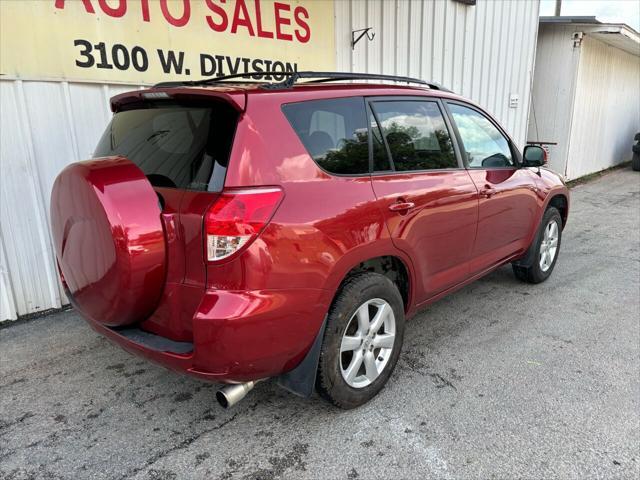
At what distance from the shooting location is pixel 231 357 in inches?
84.2

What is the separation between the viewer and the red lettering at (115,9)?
4.02 meters

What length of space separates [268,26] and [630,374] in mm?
4627


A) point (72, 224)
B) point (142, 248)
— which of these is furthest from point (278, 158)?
point (72, 224)

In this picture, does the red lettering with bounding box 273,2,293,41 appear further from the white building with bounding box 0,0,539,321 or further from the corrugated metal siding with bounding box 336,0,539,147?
the corrugated metal siding with bounding box 336,0,539,147

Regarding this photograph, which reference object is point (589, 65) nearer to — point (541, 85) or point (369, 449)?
point (541, 85)

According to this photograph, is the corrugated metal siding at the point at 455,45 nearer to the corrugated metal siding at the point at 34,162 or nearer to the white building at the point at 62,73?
the white building at the point at 62,73

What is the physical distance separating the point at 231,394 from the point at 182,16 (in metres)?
3.75

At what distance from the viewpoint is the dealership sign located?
3.72 meters

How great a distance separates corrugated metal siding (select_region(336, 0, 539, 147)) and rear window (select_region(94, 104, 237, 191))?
13.2 ft

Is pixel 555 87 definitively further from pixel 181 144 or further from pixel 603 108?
pixel 181 144

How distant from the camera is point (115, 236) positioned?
7.03ft

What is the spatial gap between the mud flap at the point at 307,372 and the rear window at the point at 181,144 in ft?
3.01

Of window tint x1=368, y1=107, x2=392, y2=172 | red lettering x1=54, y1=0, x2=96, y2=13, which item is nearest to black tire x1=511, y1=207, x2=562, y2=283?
window tint x1=368, y1=107, x2=392, y2=172

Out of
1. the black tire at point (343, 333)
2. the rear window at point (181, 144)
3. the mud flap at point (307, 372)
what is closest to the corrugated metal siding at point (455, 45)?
the rear window at point (181, 144)
